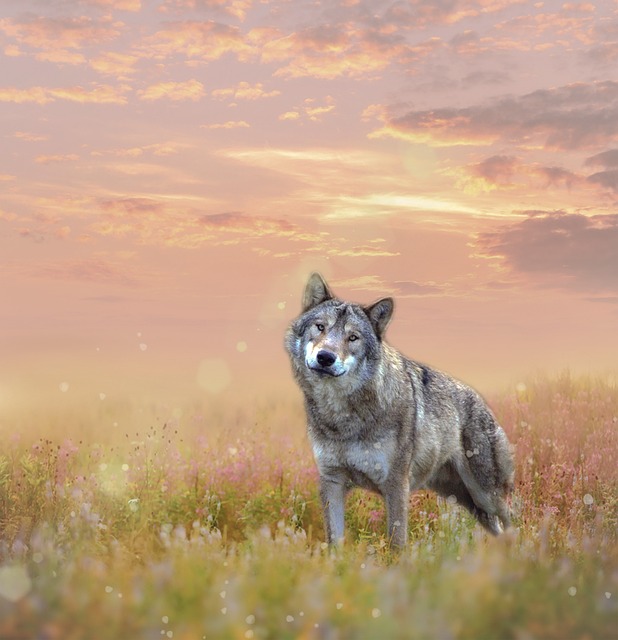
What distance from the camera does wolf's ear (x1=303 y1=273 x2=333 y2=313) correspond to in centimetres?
815

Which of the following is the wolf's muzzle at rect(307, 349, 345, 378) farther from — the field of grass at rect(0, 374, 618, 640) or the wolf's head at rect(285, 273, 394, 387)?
the field of grass at rect(0, 374, 618, 640)

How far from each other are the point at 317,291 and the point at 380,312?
708 millimetres

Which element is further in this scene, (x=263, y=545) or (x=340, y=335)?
(x=340, y=335)

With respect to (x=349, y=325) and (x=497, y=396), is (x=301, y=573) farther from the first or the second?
(x=497, y=396)

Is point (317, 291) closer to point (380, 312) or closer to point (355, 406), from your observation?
point (380, 312)

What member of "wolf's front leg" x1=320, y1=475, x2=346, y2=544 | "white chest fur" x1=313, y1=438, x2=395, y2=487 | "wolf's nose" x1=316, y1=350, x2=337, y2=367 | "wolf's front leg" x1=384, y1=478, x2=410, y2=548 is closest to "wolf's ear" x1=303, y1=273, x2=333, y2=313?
"wolf's nose" x1=316, y1=350, x2=337, y2=367

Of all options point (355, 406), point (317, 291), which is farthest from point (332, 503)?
point (317, 291)

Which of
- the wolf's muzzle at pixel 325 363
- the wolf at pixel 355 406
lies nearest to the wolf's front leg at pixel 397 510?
the wolf at pixel 355 406

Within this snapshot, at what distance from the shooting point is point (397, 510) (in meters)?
7.82

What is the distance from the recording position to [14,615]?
3.98 metres

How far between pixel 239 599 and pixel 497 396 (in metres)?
12.9

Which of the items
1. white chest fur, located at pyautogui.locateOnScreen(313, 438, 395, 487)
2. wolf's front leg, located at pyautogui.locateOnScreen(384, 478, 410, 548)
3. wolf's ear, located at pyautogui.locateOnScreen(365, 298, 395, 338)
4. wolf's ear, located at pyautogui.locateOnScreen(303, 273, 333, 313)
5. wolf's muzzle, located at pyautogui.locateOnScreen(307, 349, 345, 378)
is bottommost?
wolf's front leg, located at pyautogui.locateOnScreen(384, 478, 410, 548)

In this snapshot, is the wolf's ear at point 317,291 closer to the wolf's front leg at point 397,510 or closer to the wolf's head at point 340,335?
the wolf's head at point 340,335

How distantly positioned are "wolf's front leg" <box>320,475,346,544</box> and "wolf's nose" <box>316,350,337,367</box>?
131 cm
